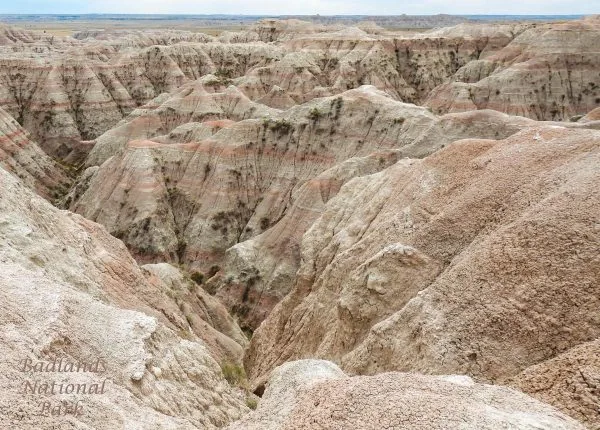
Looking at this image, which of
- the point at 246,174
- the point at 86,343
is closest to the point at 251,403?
the point at 86,343

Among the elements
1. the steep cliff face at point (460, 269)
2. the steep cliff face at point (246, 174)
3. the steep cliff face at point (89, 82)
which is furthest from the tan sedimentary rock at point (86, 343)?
the steep cliff face at point (89, 82)

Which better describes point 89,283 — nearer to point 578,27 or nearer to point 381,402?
point 381,402

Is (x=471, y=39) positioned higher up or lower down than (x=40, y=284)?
higher up

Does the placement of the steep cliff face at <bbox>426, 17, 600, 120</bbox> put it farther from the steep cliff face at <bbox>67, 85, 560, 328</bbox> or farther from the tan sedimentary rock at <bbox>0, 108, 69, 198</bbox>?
the tan sedimentary rock at <bbox>0, 108, 69, 198</bbox>

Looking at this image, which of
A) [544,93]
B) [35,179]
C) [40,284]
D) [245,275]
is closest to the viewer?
[40,284]

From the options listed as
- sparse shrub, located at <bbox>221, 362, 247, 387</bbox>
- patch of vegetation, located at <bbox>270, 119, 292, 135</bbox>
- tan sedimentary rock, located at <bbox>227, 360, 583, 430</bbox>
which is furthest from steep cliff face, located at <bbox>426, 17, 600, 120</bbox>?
tan sedimentary rock, located at <bbox>227, 360, 583, 430</bbox>

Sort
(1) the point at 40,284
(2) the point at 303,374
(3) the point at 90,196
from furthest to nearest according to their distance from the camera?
1. (3) the point at 90,196
2. (1) the point at 40,284
3. (2) the point at 303,374

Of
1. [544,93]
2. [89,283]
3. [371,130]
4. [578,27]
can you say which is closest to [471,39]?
[578,27]
